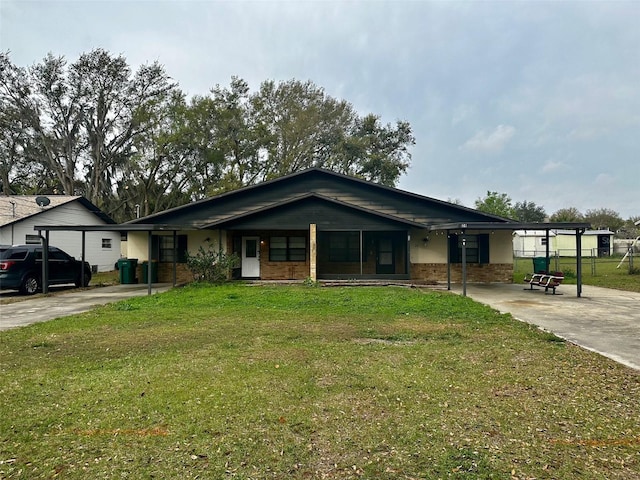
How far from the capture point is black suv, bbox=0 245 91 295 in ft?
42.3

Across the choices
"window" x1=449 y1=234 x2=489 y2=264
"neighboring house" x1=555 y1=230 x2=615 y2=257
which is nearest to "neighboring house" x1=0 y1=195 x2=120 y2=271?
"window" x1=449 y1=234 x2=489 y2=264

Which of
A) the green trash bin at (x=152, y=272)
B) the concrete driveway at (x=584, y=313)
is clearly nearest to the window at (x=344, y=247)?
the concrete driveway at (x=584, y=313)

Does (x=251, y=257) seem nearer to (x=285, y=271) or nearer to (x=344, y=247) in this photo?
(x=285, y=271)

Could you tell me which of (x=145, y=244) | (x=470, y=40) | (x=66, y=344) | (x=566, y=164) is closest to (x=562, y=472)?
(x=66, y=344)

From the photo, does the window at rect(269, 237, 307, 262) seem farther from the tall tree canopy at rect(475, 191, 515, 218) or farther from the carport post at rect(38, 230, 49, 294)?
the tall tree canopy at rect(475, 191, 515, 218)

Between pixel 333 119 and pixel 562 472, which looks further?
pixel 333 119

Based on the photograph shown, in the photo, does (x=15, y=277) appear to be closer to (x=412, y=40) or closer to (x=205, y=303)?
(x=205, y=303)

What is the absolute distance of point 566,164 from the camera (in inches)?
1117

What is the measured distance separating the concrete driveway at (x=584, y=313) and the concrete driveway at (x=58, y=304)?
34.6 feet

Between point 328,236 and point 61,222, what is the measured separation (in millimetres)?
15037

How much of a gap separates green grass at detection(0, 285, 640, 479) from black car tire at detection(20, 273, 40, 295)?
7345mm

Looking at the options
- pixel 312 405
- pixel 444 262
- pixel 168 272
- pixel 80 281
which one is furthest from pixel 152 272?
pixel 312 405

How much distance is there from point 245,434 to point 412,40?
18397 mm

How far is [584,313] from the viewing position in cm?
941
